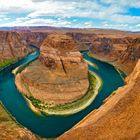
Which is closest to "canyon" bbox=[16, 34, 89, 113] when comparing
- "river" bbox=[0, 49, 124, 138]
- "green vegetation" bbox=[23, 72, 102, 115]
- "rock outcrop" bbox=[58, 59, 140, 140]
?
"green vegetation" bbox=[23, 72, 102, 115]

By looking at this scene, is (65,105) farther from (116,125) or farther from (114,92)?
(116,125)

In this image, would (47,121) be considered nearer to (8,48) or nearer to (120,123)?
(120,123)

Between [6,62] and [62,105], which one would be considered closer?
[62,105]

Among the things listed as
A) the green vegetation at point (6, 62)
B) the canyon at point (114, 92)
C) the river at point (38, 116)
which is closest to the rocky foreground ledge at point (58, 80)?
the canyon at point (114, 92)

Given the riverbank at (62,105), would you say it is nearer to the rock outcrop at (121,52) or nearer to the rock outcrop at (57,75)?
the rock outcrop at (57,75)

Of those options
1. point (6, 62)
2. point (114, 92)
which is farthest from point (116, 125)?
point (6, 62)

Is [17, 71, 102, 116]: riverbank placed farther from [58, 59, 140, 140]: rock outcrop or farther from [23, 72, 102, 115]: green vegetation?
[58, 59, 140, 140]: rock outcrop
